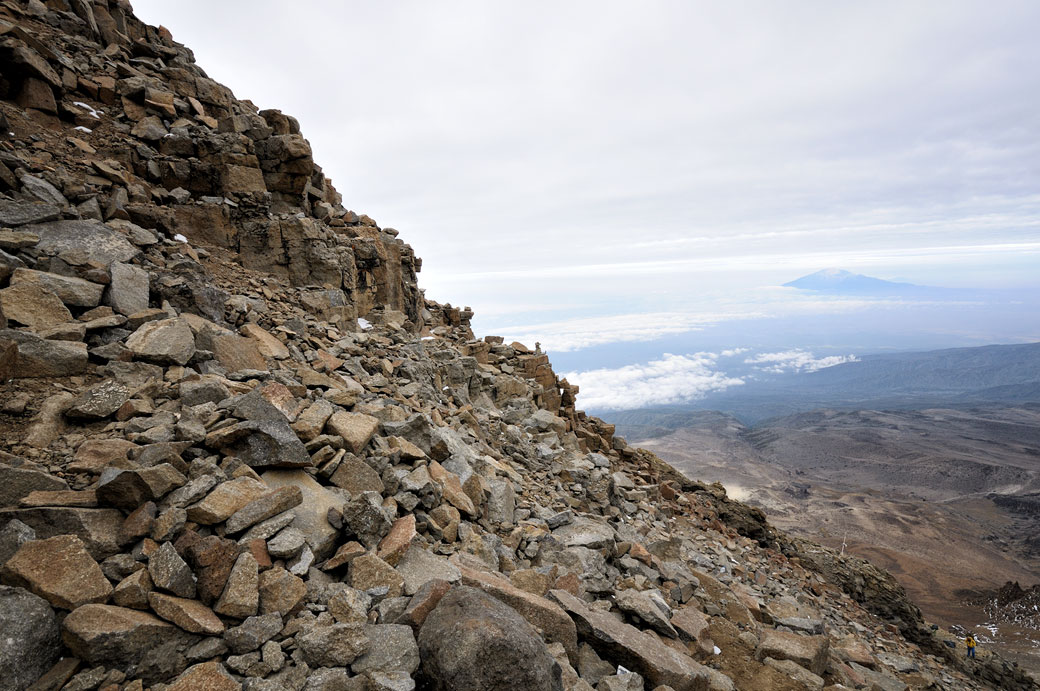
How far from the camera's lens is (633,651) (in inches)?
238

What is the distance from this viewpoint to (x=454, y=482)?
347 inches

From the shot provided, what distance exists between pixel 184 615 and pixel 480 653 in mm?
2866

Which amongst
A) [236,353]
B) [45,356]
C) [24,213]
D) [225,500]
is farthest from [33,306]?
[225,500]

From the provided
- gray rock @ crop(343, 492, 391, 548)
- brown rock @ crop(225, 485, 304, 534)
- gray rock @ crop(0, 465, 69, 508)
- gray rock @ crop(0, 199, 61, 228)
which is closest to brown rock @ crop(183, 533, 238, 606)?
brown rock @ crop(225, 485, 304, 534)

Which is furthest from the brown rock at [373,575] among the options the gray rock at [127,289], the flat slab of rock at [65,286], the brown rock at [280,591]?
the flat slab of rock at [65,286]

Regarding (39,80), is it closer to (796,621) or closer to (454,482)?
(454,482)

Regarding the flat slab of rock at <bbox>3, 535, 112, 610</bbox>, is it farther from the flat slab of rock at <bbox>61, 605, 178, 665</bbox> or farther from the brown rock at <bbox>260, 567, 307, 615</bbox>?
the brown rock at <bbox>260, 567, 307, 615</bbox>

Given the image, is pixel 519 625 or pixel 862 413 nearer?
pixel 519 625

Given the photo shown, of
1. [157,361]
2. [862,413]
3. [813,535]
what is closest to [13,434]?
[157,361]

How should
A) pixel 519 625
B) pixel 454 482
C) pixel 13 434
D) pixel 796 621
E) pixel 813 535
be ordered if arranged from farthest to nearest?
pixel 813 535, pixel 796 621, pixel 454 482, pixel 13 434, pixel 519 625

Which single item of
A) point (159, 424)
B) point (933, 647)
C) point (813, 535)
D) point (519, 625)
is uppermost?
point (159, 424)

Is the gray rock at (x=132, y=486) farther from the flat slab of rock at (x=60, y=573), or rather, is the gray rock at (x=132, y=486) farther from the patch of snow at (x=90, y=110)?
the patch of snow at (x=90, y=110)

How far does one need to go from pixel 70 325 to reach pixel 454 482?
6.83 meters

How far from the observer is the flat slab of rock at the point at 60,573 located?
4.01 meters
